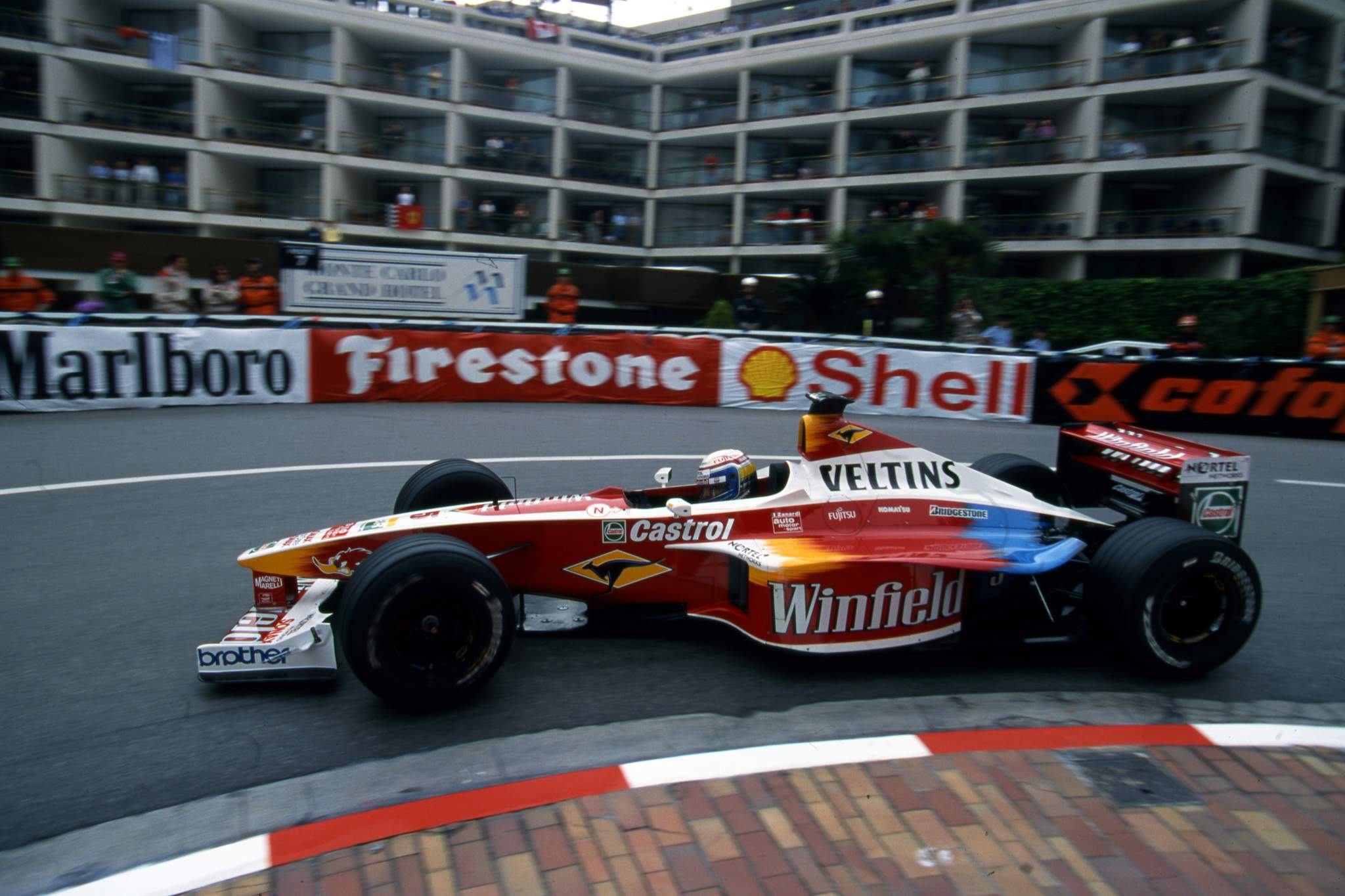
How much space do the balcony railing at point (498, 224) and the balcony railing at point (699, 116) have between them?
25.1ft

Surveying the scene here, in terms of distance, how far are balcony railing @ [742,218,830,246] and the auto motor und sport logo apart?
29.3 m

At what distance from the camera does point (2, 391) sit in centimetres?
1158

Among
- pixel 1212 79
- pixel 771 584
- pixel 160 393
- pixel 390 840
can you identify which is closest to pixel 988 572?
pixel 771 584

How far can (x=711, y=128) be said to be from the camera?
3700cm

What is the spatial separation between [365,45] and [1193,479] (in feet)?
115

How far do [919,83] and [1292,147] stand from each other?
1157 centimetres

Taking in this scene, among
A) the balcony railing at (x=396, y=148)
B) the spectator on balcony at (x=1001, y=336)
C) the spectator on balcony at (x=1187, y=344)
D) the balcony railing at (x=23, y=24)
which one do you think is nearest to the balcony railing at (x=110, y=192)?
the balcony railing at (x=23, y=24)

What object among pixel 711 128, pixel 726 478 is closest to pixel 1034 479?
pixel 726 478

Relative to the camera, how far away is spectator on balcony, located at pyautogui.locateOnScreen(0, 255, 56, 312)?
12867 millimetres

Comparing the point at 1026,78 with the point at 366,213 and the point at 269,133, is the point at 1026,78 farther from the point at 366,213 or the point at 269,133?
the point at 269,133

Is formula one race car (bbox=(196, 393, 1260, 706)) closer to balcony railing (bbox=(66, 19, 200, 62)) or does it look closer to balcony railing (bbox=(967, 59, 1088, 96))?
balcony railing (bbox=(967, 59, 1088, 96))

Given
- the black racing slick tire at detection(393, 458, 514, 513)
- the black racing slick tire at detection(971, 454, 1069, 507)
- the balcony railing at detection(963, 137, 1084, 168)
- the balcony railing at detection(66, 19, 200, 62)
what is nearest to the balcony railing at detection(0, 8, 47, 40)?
the balcony railing at detection(66, 19, 200, 62)

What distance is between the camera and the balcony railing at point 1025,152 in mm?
30750

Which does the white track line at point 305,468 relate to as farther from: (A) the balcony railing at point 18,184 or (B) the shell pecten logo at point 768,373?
(A) the balcony railing at point 18,184
